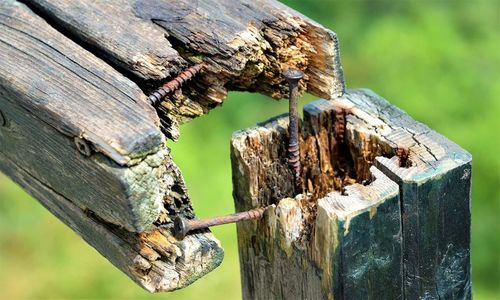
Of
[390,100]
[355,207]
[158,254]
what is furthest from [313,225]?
[390,100]

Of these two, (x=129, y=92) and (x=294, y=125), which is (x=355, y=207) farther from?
(x=129, y=92)

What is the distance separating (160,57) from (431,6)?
520 cm

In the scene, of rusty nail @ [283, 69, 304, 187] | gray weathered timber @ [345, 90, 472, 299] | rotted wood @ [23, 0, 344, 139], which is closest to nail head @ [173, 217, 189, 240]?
rotted wood @ [23, 0, 344, 139]

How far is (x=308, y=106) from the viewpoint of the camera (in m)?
2.48

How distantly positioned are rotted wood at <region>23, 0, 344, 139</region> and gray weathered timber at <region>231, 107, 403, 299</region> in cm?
20

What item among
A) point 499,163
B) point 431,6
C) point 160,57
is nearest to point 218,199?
point 499,163

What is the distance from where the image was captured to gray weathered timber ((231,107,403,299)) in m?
2.03

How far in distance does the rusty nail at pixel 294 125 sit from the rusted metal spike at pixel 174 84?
27 centimetres

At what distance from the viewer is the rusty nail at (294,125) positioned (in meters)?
2.25

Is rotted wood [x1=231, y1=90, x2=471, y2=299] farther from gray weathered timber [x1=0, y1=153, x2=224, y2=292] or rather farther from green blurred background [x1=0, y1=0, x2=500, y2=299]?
green blurred background [x1=0, y1=0, x2=500, y2=299]

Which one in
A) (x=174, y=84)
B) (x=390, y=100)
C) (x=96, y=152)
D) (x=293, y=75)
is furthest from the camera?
(x=390, y=100)

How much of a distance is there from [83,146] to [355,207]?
28.0 inches

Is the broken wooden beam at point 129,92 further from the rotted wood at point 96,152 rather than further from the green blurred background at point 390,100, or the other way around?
the green blurred background at point 390,100

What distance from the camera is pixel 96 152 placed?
1881 mm
